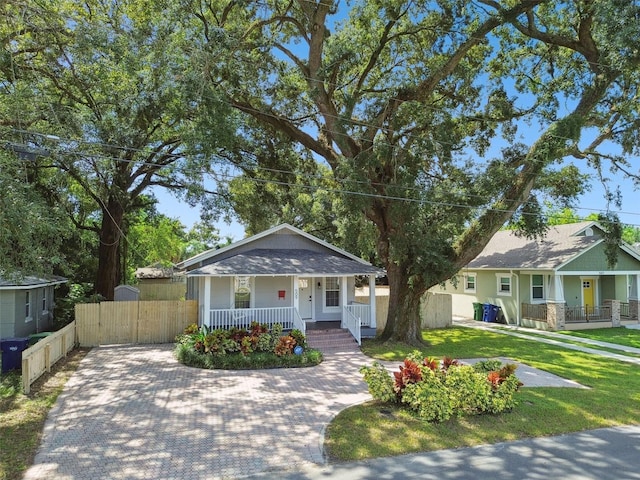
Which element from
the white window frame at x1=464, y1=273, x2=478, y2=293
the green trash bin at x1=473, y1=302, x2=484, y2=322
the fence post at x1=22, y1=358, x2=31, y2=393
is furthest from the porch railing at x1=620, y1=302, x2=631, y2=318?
the fence post at x1=22, y1=358, x2=31, y2=393

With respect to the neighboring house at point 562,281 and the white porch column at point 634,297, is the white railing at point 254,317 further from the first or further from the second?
the white porch column at point 634,297

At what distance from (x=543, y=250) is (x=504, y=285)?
109 inches

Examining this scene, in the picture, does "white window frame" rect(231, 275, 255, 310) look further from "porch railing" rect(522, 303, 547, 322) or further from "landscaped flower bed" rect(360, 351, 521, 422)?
"porch railing" rect(522, 303, 547, 322)

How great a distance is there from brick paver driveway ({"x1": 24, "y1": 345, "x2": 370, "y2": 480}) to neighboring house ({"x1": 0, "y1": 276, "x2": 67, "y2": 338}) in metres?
4.35

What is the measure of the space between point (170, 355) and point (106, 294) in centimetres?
1091

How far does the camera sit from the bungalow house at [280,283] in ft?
52.2

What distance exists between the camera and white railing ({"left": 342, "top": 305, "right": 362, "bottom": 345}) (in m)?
15.9

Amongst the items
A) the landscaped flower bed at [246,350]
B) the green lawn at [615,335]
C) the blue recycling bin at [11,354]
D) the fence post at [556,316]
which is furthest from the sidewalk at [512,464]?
the fence post at [556,316]

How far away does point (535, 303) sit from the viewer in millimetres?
22406

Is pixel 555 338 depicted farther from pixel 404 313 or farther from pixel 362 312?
pixel 362 312

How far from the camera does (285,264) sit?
54.1ft

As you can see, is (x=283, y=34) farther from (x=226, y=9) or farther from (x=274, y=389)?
(x=274, y=389)

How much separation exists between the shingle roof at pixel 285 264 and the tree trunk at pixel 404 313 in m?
0.96

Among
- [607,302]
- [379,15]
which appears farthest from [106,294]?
[607,302]
